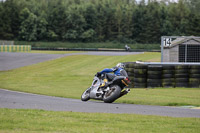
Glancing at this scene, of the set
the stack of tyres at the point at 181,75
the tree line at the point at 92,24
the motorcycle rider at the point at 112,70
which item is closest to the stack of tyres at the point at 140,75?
the stack of tyres at the point at 181,75

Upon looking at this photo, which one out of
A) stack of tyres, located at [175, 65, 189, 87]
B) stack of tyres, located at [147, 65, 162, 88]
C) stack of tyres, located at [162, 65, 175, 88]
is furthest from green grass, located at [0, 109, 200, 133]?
stack of tyres, located at [175, 65, 189, 87]

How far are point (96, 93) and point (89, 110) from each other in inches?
102

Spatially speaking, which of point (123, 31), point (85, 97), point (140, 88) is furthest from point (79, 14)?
point (85, 97)

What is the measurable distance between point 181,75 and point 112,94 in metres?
8.53

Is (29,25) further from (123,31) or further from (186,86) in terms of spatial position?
(186,86)

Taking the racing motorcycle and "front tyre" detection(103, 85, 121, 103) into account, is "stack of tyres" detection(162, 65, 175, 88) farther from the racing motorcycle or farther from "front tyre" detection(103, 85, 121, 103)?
"front tyre" detection(103, 85, 121, 103)

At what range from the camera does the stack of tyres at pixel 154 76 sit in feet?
66.0

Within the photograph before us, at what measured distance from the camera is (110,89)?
12.8m

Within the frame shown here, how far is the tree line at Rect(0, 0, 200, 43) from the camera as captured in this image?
97125mm

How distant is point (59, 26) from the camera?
102 meters

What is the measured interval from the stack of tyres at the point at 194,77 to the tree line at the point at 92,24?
2921 inches

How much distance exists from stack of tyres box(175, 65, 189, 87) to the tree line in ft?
244

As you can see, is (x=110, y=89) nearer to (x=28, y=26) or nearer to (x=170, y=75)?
(x=170, y=75)

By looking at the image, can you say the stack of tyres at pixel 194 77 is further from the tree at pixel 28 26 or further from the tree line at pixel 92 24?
the tree at pixel 28 26
